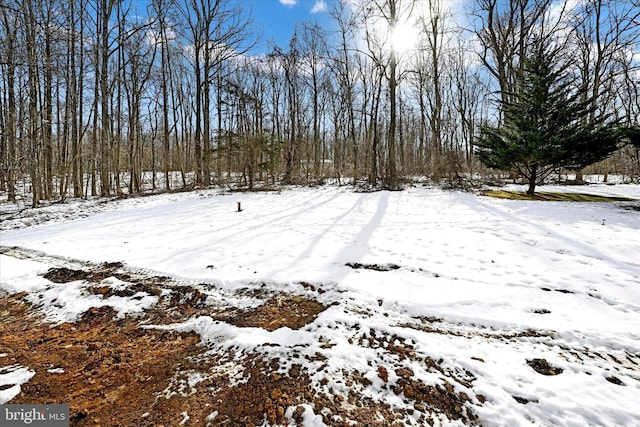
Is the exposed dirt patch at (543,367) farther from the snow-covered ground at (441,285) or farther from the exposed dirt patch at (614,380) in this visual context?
the exposed dirt patch at (614,380)

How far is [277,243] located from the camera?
5391mm

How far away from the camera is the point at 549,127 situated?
859 cm

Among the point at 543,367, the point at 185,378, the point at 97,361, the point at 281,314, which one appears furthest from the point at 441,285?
the point at 97,361

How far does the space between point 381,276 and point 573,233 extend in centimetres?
399

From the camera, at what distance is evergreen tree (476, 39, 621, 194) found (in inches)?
320

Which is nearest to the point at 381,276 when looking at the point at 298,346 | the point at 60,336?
the point at 298,346

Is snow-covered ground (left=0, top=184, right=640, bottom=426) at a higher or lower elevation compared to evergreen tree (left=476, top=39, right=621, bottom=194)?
lower

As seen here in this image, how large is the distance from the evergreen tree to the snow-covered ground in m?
1.74

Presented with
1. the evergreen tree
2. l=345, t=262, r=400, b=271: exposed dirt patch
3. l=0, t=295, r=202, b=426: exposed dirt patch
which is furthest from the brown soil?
the evergreen tree

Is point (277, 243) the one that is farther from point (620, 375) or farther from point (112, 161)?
point (112, 161)

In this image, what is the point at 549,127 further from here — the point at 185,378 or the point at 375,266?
the point at 185,378

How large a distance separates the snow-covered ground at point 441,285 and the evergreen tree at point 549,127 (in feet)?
5.72

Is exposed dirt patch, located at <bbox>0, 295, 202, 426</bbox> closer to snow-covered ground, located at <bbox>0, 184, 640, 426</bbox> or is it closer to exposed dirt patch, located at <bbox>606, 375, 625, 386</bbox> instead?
snow-covered ground, located at <bbox>0, 184, 640, 426</bbox>

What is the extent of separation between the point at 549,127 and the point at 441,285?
827 cm
